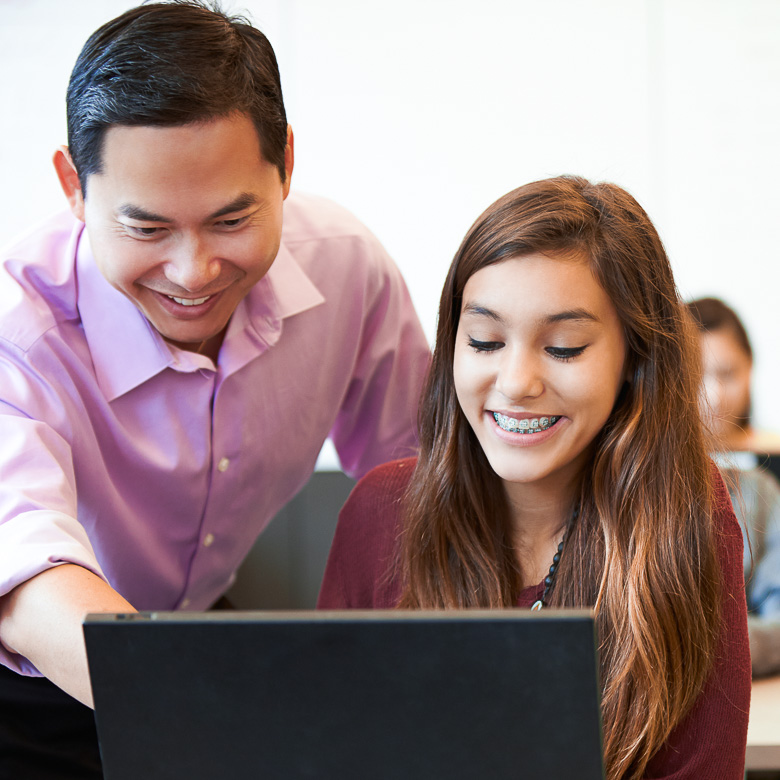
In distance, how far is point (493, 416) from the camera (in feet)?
3.82

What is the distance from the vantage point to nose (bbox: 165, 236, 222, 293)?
114cm

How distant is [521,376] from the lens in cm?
108

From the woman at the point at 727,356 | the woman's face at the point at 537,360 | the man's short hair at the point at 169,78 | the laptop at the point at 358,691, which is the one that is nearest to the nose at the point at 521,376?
the woman's face at the point at 537,360

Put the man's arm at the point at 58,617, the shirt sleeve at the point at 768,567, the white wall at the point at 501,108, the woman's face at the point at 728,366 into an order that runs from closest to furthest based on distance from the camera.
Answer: the man's arm at the point at 58,617
the shirt sleeve at the point at 768,567
the woman's face at the point at 728,366
the white wall at the point at 501,108

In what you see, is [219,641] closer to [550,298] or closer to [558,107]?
[550,298]

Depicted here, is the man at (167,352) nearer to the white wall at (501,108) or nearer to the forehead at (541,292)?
the forehead at (541,292)

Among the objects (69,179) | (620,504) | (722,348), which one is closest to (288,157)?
(69,179)

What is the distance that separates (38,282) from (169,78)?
0.38m

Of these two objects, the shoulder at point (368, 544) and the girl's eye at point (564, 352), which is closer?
the girl's eye at point (564, 352)

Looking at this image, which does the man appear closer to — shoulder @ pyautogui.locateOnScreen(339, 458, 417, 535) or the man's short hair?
the man's short hair

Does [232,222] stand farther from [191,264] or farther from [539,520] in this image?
[539,520]

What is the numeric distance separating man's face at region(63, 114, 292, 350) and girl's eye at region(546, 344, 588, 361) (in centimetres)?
38

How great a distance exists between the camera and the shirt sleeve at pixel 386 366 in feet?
5.18

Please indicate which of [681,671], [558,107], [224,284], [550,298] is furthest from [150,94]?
[558,107]
